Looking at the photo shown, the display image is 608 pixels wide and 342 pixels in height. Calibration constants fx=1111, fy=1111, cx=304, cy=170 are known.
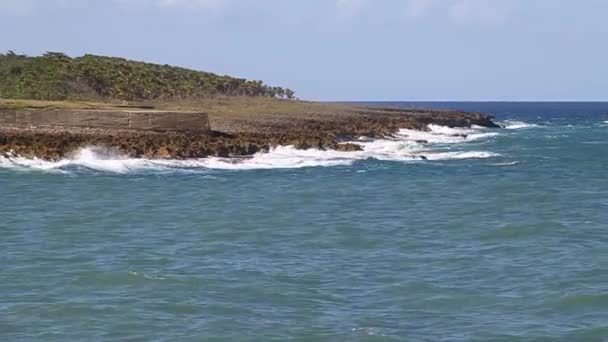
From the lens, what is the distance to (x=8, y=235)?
69.9ft

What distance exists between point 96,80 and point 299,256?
67484 millimetres

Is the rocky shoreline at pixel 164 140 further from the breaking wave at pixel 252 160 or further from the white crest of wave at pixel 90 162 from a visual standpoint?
the breaking wave at pixel 252 160

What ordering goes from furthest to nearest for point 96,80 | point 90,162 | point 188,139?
point 96,80 < point 188,139 < point 90,162

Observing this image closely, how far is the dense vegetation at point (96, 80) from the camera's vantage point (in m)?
76.7

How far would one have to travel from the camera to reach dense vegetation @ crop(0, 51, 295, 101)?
7669 centimetres

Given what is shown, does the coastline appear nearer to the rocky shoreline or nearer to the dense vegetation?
the rocky shoreline

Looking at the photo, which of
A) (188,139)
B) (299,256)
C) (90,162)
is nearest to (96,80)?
(188,139)

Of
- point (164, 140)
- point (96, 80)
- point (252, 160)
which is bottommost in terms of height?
point (252, 160)

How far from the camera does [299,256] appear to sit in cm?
1894

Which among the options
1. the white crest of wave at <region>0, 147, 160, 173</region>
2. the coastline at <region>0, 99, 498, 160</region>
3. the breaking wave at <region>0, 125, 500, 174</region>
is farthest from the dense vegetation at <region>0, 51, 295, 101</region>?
the white crest of wave at <region>0, 147, 160, 173</region>

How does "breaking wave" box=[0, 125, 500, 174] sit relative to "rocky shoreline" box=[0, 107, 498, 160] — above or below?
below

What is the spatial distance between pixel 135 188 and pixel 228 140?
14294mm

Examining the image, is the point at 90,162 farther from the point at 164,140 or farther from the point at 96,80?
the point at 96,80

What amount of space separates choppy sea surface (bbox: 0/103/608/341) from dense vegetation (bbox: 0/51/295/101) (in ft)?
138
